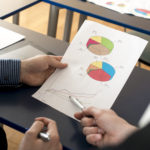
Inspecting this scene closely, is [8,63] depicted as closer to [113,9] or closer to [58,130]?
[58,130]

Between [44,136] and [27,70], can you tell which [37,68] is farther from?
[44,136]

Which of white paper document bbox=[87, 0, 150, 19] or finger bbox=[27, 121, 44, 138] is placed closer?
finger bbox=[27, 121, 44, 138]

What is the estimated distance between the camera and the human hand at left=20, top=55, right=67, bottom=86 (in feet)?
2.52

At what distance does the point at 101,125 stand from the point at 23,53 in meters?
0.43

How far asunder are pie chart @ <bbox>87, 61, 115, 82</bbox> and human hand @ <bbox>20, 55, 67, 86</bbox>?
0.08m

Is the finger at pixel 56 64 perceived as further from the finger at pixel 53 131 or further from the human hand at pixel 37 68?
the finger at pixel 53 131

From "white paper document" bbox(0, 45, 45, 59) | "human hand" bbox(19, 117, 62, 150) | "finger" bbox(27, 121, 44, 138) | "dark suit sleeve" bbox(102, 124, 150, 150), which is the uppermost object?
"dark suit sleeve" bbox(102, 124, 150, 150)

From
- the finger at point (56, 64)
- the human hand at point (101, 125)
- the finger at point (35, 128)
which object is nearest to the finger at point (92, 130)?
the human hand at point (101, 125)

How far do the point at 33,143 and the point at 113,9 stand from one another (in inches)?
36.6

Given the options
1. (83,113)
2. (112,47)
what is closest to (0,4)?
(112,47)

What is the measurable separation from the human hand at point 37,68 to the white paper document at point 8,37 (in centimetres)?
18

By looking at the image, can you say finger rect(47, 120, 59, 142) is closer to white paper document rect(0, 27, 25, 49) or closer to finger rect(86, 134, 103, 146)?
finger rect(86, 134, 103, 146)

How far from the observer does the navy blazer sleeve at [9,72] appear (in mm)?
752

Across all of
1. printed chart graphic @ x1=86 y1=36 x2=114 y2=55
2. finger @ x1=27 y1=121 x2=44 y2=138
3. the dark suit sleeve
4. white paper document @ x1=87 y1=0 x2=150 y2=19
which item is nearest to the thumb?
printed chart graphic @ x1=86 y1=36 x2=114 y2=55
